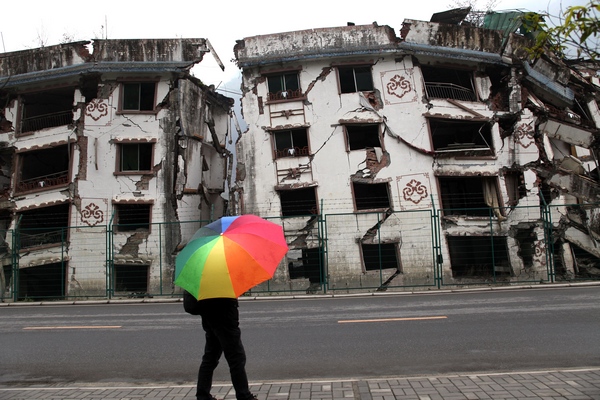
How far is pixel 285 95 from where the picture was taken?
2256cm

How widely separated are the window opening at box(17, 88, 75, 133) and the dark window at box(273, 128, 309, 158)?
33.8ft

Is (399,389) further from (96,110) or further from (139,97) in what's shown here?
(96,110)

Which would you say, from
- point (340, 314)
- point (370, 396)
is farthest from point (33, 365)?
point (340, 314)

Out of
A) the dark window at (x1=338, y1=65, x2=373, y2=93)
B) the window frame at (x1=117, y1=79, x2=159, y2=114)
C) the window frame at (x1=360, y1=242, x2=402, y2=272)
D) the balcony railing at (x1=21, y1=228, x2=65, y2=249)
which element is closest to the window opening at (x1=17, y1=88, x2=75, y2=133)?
the window frame at (x1=117, y1=79, x2=159, y2=114)

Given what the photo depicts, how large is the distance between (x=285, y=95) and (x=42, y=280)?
14.0 m

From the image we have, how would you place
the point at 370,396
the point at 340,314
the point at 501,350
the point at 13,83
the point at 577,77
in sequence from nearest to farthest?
1. the point at 370,396
2. the point at 501,350
3. the point at 340,314
4. the point at 13,83
5. the point at 577,77

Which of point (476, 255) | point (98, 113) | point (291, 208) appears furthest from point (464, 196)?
point (98, 113)

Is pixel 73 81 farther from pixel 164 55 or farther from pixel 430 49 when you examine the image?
pixel 430 49

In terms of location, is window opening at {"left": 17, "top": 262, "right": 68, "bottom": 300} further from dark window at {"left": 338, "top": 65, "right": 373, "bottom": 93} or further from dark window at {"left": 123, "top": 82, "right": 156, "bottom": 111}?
dark window at {"left": 338, "top": 65, "right": 373, "bottom": 93}

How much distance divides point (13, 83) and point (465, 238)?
2225 centimetres

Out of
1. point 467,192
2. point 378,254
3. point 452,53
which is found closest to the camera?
point 378,254

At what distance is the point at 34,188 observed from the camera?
22.8 metres

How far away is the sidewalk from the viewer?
466cm

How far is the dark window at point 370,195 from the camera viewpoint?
2194cm
